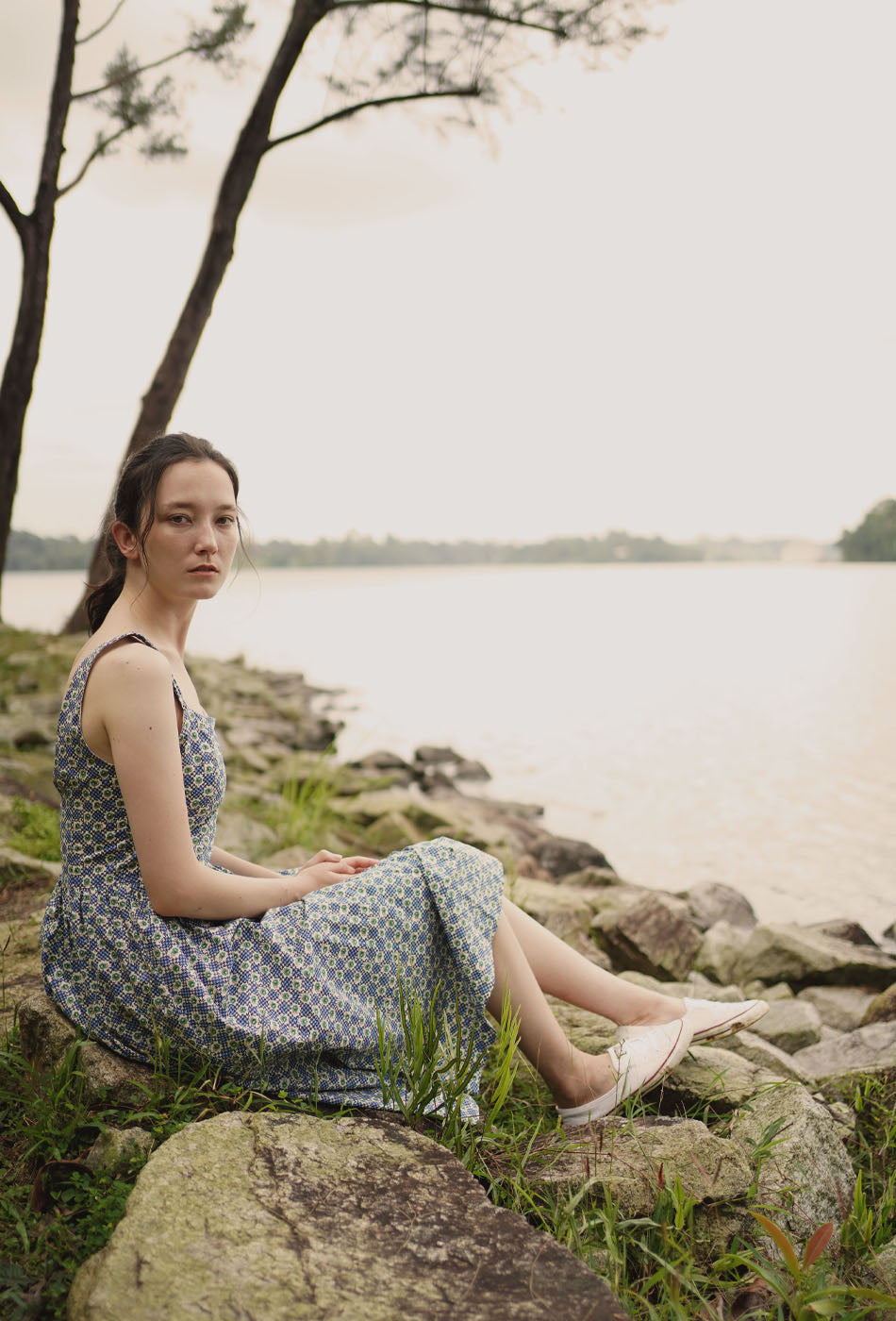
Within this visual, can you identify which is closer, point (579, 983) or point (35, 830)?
point (579, 983)

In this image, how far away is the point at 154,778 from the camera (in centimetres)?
215

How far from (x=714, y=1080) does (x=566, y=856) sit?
469cm

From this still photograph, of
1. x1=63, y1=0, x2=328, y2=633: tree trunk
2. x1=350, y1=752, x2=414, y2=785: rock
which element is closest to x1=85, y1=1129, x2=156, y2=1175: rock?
x1=63, y1=0, x2=328, y2=633: tree trunk

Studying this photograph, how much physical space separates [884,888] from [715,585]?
62.2 meters

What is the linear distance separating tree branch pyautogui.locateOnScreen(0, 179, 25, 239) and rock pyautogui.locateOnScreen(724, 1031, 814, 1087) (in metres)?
8.41

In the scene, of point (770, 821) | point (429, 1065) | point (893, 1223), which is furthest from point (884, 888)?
point (429, 1065)

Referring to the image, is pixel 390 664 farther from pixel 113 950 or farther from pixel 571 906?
pixel 113 950

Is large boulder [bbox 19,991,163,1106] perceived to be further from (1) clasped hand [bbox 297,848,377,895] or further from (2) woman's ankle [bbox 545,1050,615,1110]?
(2) woman's ankle [bbox 545,1050,615,1110]

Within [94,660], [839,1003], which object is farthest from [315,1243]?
[839,1003]

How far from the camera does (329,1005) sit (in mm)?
2289

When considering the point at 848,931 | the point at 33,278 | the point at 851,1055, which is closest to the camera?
the point at 851,1055

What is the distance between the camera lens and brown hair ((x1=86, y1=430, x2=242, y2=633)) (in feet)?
8.00

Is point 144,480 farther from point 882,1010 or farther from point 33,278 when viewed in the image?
point 33,278

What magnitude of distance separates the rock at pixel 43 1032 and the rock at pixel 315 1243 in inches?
20.5
